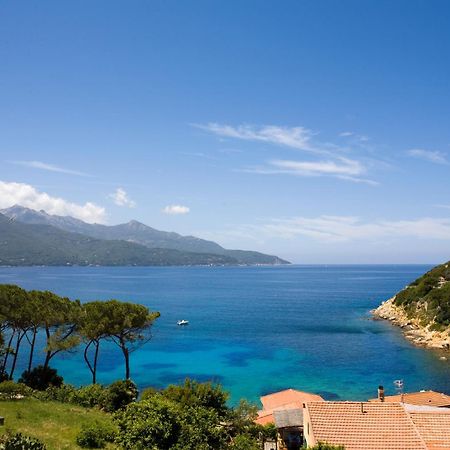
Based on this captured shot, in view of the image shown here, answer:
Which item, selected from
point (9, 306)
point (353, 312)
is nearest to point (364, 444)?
point (9, 306)

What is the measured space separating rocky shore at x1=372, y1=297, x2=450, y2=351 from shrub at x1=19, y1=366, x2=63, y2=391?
46.4m

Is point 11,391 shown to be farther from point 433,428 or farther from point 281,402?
point 433,428

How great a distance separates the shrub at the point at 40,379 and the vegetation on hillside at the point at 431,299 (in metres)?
50.6

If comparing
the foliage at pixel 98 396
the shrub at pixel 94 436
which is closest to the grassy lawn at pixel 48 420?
the shrub at pixel 94 436

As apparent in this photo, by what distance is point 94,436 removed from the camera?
1742 cm

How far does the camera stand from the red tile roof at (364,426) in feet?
60.2

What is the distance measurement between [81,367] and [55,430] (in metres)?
31.3

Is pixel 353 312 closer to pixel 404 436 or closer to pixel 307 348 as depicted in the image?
pixel 307 348

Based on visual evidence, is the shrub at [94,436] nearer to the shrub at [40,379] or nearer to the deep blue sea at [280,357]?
the shrub at [40,379]

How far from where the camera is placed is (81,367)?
48.0 m

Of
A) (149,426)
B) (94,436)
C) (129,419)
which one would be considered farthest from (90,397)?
(149,426)

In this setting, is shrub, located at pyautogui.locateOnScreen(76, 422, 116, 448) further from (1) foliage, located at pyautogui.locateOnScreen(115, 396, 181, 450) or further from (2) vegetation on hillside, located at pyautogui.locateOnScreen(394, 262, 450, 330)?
(2) vegetation on hillside, located at pyautogui.locateOnScreen(394, 262, 450, 330)

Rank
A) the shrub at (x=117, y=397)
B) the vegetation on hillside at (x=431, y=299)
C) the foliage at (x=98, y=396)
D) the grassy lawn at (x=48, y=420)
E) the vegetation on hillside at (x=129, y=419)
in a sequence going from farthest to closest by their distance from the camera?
1. the vegetation on hillside at (x=431, y=299)
2. the shrub at (x=117, y=397)
3. the foliage at (x=98, y=396)
4. the grassy lawn at (x=48, y=420)
5. the vegetation on hillside at (x=129, y=419)

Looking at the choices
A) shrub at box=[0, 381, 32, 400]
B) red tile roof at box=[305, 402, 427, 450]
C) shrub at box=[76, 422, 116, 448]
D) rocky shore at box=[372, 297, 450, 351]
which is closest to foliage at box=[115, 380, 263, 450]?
shrub at box=[76, 422, 116, 448]
